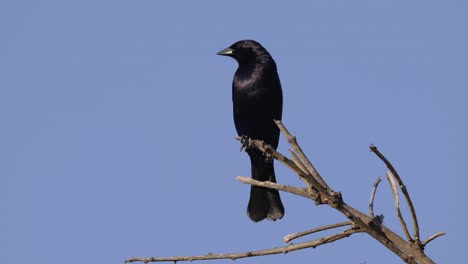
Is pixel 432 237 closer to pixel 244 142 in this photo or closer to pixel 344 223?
pixel 344 223

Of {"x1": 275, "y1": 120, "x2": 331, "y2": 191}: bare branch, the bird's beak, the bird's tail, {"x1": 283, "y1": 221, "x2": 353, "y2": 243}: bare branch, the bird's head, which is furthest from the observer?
the bird's beak

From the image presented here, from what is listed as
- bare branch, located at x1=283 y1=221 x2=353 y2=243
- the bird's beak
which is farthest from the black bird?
bare branch, located at x1=283 y1=221 x2=353 y2=243

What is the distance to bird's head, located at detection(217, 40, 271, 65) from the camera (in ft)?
25.3

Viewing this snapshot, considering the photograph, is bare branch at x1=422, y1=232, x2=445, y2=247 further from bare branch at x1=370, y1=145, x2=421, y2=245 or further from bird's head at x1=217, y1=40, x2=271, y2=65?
bird's head at x1=217, y1=40, x2=271, y2=65

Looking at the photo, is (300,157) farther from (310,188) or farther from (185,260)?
(185,260)

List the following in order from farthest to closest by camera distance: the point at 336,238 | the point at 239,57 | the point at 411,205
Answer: the point at 239,57 → the point at 336,238 → the point at 411,205

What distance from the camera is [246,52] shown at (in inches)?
309

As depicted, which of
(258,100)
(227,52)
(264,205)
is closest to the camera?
(264,205)

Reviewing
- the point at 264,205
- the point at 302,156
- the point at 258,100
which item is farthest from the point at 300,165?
the point at 258,100

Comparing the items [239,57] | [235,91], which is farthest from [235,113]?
[239,57]

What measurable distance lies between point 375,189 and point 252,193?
378cm

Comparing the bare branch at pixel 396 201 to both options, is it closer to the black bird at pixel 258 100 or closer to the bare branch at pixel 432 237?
the bare branch at pixel 432 237

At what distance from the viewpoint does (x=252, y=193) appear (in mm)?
6684

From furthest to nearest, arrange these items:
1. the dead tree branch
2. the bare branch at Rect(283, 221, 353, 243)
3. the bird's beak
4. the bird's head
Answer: the bird's beak, the bird's head, the bare branch at Rect(283, 221, 353, 243), the dead tree branch
